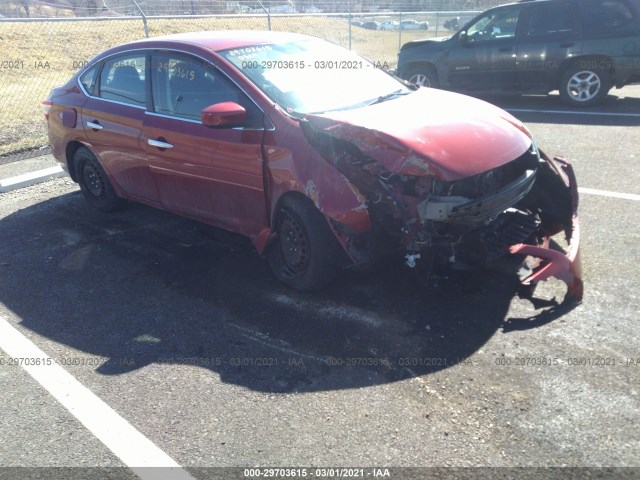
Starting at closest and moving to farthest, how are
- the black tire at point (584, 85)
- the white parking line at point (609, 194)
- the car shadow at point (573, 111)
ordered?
the white parking line at point (609, 194) < the car shadow at point (573, 111) < the black tire at point (584, 85)

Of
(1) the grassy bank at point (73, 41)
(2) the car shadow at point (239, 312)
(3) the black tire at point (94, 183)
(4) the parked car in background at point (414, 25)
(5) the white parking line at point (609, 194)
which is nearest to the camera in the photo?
(2) the car shadow at point (239, 312)

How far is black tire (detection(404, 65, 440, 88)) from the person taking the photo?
11656 millimetres

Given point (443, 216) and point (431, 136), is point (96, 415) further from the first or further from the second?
point (431, 136)

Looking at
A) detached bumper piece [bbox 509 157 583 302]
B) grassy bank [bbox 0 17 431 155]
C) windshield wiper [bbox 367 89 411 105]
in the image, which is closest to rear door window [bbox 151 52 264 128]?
windshield wiper [bbox 367 89 411 105]

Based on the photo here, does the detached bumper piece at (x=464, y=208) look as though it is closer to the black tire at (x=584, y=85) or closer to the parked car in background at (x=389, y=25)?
the black tire at (x=584, y=85)

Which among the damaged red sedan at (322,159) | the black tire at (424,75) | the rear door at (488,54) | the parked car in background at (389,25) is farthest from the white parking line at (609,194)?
the parked car in background at (389,25)

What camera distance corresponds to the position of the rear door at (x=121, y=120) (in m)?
5.42

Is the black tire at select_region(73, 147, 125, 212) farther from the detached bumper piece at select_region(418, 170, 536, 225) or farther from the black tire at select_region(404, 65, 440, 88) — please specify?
the black tire at select_region(404, 65, 440, 88)

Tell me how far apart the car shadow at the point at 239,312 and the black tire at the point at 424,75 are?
7.39m

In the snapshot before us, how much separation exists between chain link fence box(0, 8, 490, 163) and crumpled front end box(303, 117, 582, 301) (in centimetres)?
844

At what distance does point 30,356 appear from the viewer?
3957 mm

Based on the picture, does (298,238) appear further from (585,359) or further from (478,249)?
(585,359)

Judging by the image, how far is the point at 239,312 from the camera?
429 centimetres

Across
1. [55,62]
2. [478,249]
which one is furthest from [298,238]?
[55,62]
